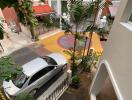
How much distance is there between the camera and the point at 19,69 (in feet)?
11.8

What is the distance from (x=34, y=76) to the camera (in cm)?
830

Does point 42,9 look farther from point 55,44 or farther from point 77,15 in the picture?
point 77,15

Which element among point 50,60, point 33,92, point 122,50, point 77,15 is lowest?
point 33,92

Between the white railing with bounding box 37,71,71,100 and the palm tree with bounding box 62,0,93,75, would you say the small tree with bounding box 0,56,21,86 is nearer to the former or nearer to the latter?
the white railing with bounding box 37,71,71,100

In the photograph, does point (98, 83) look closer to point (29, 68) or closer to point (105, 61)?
point (105, 61)

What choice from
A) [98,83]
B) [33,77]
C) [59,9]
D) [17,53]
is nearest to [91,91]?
[98,83]

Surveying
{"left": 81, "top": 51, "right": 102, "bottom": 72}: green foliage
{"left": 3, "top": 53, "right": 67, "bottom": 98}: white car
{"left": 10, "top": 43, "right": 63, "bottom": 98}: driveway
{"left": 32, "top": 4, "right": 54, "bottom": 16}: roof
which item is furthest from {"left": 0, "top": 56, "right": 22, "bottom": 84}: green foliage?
{"left": 32, "top": 4, "right": 54, "bottom": 16}: roof

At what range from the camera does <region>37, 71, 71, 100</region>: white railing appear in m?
7.27

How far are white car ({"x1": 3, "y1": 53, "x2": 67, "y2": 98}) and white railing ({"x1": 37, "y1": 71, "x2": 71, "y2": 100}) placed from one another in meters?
0.92

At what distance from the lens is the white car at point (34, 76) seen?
25.4ft

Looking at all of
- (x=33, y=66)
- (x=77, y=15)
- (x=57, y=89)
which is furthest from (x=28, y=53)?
(x=77, y=15)

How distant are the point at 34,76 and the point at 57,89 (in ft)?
5.17

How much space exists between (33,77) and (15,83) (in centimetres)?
104

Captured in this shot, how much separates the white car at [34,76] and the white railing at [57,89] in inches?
36.2
